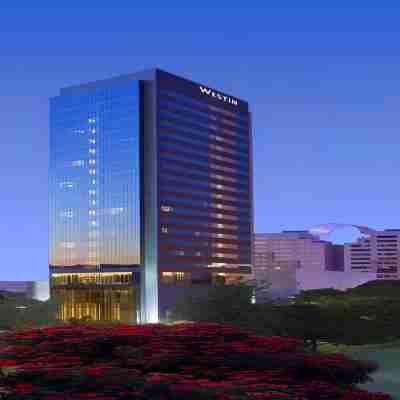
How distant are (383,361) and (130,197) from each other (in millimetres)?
113394

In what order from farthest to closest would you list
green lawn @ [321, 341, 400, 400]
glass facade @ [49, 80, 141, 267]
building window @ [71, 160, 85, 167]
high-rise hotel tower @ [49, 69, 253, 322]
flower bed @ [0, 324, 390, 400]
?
building window @ [71, 160, 85, 167], glass facade @ [49, 80, 141, 267], high-rise hotel tower @ [49, 69, 253, 322], green lawn @ [321, 341, 400, 400], flower bed @ [0, 324, 390, 400]

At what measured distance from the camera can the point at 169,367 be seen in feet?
73.8

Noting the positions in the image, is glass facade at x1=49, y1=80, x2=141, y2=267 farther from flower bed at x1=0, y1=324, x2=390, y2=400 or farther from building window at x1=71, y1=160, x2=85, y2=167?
flower bed at x1=0, y1=324, x2=390, y2=400

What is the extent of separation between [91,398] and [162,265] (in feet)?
466

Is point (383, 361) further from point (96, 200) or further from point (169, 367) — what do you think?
point (96, 200)

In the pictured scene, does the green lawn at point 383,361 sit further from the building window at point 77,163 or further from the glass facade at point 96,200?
the building window at point 77,163

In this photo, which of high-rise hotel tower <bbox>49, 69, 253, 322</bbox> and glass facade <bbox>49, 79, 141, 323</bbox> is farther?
glass facade <bbox>49, 79, 141, 323</bbox>

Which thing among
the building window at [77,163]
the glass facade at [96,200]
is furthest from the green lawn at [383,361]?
the building window at [77,163]

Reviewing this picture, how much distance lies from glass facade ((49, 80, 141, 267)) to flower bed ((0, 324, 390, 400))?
132m

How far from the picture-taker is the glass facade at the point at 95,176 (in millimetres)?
160625

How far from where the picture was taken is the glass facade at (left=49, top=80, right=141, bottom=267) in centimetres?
16062

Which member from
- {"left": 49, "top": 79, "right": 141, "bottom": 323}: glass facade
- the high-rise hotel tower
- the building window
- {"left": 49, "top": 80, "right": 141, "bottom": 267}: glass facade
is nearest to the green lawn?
the high-rise hotel tower

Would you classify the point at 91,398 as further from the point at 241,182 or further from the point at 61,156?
the point at 241,182

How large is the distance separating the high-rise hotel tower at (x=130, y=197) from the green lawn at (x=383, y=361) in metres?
92.3
